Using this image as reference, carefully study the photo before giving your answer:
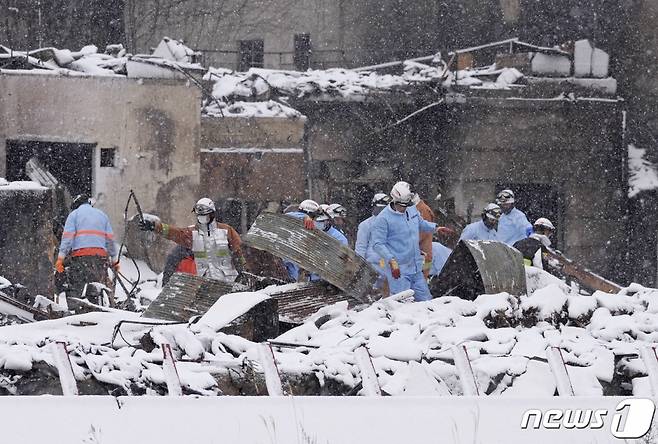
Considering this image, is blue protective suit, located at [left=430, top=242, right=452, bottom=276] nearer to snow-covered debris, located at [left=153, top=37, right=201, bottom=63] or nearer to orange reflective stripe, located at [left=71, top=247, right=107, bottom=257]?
orange reflective stripe, located at [left=71, top=247, right=107, bottom=257]

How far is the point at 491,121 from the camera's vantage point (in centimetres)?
2050

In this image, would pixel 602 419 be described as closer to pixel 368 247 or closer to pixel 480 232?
pixel 368 247

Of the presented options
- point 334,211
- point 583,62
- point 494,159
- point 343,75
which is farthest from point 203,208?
point 583,62

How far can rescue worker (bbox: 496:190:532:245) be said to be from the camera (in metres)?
12.7

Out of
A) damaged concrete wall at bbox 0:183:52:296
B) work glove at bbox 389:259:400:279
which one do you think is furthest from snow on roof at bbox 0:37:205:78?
work glove at bbox 389:259:400:279

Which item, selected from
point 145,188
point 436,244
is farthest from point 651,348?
point 145,188

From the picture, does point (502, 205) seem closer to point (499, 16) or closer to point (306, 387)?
point (306, 387)

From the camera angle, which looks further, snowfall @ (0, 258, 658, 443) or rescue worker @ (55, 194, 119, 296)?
rescue worker @ (55, 194, 119, 296)

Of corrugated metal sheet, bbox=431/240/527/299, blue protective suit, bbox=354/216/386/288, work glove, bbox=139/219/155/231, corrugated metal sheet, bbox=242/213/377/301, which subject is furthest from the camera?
blue protective suit, bbox=354/216/386/288

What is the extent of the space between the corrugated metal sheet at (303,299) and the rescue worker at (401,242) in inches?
64.5

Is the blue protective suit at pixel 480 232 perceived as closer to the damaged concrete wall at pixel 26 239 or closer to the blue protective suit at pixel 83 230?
the blue protective suit at pixel 83 230

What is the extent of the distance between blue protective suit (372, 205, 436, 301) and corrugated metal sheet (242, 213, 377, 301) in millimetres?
1242

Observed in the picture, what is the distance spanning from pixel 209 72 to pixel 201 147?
178 centimetres

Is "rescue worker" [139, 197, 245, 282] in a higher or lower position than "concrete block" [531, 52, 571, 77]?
lower
